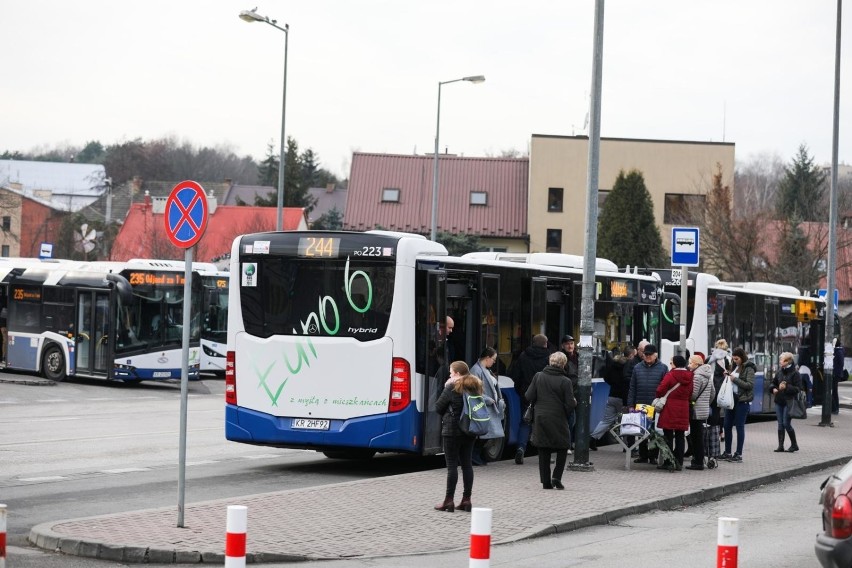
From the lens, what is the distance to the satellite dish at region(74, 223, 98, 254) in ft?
204

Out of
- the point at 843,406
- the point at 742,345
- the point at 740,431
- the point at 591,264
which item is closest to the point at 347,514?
the point at 591,264

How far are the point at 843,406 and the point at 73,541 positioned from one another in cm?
3119

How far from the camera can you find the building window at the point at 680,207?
2335 inches

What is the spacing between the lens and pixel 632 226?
63281mm

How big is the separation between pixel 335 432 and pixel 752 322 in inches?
670

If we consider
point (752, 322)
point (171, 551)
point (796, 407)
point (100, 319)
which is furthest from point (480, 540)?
point (100, 319)

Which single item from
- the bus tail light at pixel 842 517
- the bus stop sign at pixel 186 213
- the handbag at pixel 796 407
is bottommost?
the handbag at pixel 796 407

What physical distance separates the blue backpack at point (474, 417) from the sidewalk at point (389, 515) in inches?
33.8

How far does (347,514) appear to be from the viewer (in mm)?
12812

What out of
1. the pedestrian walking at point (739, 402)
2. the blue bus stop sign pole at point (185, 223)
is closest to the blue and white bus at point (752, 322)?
the pedestrian walking at point (739, 402)

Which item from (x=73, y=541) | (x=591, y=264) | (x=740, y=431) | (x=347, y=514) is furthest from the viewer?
(x=740, y=431)

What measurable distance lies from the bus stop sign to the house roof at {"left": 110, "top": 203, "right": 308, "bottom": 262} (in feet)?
173

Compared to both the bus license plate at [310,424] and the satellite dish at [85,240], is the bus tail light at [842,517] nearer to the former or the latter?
the bus license plate at [310,424]

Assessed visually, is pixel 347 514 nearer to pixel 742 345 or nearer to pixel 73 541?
pixel 73 541
